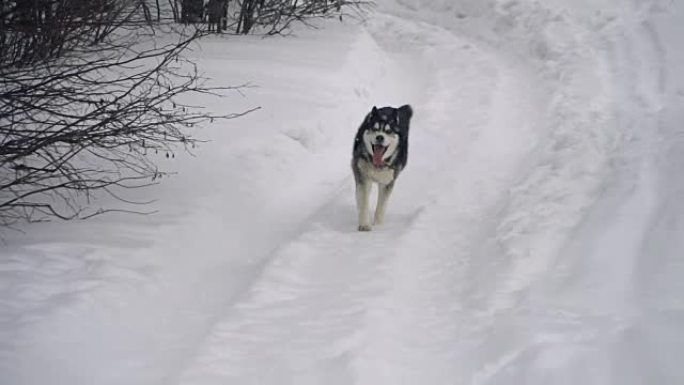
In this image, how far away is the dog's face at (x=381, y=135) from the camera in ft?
21.9

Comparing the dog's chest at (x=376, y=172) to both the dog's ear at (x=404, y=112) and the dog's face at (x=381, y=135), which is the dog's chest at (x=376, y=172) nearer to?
the dog's face at (x=381, y=135)

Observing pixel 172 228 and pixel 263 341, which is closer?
pixel 263 341

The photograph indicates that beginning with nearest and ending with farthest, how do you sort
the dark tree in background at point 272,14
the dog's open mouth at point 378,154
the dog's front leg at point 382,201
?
the dog's open mouth at point 378,154, the dog's front leg at point 382,201, the dark tree in background at point 272,14

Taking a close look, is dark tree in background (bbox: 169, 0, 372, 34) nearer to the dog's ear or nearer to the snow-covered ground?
the snow-covered ground

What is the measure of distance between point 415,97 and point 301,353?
7.49m

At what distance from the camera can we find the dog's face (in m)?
6.67

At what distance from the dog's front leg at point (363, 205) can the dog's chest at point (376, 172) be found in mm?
91

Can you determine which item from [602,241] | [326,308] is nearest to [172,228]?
[326,308]

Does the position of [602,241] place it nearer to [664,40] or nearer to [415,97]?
[415,97]

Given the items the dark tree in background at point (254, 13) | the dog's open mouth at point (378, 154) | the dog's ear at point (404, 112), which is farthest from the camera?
the dark tree in background at point (254, 13)

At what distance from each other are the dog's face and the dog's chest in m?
0.07

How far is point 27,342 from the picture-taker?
4273mm

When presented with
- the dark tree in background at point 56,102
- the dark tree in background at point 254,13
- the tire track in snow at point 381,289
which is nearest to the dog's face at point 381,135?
the tire track in snow at point 381,289

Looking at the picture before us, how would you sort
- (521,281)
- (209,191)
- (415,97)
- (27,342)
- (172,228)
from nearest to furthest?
(27,342) → (521,281) → (172,228) → (209,191) → (415,97)
